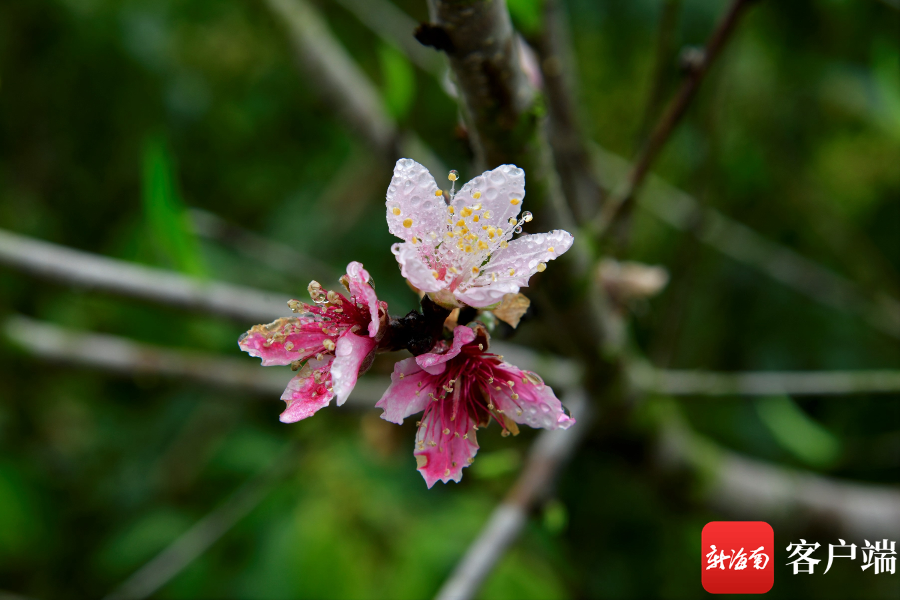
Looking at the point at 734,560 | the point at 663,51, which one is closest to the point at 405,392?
the point at 663,51

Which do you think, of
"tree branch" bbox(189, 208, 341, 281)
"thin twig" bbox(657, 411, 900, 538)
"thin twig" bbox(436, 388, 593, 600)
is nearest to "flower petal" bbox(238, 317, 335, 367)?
"thin twig" bbox(436, 388, 593, 600)

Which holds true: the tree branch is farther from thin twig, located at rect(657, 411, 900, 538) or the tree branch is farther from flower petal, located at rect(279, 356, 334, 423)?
thin twig, located at rect(657, 411, 900, 538)

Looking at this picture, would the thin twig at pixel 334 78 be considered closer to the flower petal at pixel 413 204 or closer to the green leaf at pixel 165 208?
the green leaf at pixel 165 208

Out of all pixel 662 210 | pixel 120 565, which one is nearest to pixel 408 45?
pixel 662 210

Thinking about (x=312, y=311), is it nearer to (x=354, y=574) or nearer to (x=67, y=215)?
(x=354, y=574)

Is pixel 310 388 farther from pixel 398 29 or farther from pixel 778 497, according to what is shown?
pixel 398 29

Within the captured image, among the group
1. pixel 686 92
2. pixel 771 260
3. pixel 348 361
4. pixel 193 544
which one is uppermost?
pixel 686 92

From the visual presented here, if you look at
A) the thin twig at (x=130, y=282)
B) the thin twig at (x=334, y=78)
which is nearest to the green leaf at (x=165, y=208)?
the thin twig at (x=130, y=282)
